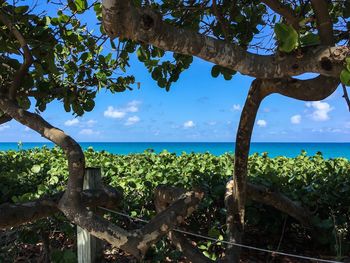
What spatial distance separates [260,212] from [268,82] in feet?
6.48

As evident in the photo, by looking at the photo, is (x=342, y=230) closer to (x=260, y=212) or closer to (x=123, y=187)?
(x=260, y=212)

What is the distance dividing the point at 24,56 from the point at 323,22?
6.38 ft

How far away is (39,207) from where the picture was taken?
293cm

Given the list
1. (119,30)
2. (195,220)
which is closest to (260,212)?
(195,220)

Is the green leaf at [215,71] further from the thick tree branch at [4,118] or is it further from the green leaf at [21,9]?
the thick tree branch at [4,118]

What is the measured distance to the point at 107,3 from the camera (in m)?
1.88

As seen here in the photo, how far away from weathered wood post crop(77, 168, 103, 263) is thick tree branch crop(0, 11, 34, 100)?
0.78 m

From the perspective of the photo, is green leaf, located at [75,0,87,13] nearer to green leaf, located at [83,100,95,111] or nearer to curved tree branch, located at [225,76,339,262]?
green leaf, located at [83,100,95,111]

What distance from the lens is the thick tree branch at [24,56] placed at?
9.76 ft

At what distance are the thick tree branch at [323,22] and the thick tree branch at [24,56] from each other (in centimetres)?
186

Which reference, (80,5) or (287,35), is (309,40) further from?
(80,5)

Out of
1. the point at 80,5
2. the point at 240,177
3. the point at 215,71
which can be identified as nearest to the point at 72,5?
the point at 80,5

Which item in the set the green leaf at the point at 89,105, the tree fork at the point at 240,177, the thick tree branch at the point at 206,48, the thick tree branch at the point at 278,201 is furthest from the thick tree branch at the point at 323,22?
the green leaf at the point at 89,105

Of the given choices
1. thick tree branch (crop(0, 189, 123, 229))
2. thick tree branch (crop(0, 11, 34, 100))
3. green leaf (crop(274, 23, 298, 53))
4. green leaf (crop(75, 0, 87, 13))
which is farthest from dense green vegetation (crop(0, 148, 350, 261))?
green leaf (crop(274, 23, 298, 53))
